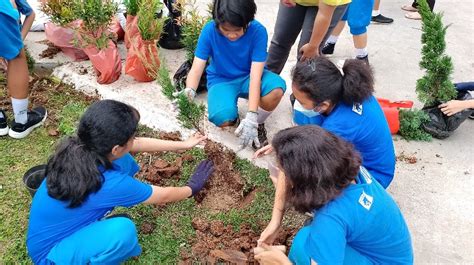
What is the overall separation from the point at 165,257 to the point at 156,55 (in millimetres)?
1877

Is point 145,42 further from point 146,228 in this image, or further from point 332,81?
point 332,81

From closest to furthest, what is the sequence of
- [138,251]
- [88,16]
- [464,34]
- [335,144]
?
[335,144] < [138,251] < [88,16] < [464,34]

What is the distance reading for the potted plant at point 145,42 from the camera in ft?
11.6

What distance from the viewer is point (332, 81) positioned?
2.15 m

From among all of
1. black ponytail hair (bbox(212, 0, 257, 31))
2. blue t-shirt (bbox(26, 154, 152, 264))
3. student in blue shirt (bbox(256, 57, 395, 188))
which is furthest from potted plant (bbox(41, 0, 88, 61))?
student in blue shirt (bbox(256, 57, 395, 188))

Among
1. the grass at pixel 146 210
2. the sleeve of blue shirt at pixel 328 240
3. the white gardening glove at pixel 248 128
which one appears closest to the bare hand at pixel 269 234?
the grass at pixel 146 210

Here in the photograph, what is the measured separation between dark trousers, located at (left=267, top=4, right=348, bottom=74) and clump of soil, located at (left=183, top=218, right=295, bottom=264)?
5.11 feet

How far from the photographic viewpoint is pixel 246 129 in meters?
2.94

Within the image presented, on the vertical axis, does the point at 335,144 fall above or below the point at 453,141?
above

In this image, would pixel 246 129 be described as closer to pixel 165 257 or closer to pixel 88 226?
pixel 165 257

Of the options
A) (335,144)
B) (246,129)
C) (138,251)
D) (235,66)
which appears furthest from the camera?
(235,66)

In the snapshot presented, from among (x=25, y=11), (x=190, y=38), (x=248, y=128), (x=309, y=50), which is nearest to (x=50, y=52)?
(x=25, y=11)

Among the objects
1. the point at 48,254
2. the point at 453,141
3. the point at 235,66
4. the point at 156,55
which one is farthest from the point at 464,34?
the point at 48,254

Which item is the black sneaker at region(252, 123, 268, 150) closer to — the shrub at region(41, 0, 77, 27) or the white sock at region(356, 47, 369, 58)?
the white sock at region(356, 47, 369, 58)
